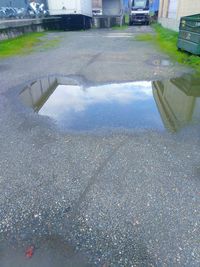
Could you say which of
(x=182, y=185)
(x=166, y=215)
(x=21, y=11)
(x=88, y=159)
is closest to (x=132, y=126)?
(x=88, y=159)

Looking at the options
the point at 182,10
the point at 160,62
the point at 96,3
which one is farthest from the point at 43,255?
the point at 96,3

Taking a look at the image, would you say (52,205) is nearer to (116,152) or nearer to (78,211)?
(78,211)

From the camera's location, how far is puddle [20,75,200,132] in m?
4.18

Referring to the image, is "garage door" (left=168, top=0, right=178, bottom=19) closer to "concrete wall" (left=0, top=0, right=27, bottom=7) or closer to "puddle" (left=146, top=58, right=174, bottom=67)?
"puddle" (left=146, top=58, right=174, bottom=67)

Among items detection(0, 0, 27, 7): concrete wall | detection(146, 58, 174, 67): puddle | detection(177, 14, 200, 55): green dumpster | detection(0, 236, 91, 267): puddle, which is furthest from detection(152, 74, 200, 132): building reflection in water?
detection(0, 0, 27, 7): concrete wall

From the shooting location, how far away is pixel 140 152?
3312mm

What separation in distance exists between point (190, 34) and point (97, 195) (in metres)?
8.64

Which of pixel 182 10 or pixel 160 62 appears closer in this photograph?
pixel 160 62

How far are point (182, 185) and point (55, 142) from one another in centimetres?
198

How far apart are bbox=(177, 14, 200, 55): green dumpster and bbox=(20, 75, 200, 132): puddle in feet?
9.05

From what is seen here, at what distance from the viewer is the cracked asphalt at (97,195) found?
1989mm

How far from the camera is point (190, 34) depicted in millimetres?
8859

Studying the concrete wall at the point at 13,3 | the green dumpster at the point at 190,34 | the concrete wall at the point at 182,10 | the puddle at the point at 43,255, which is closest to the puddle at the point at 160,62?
the green dumpster at the point at 190,34

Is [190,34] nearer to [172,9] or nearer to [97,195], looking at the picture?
[97,195]
